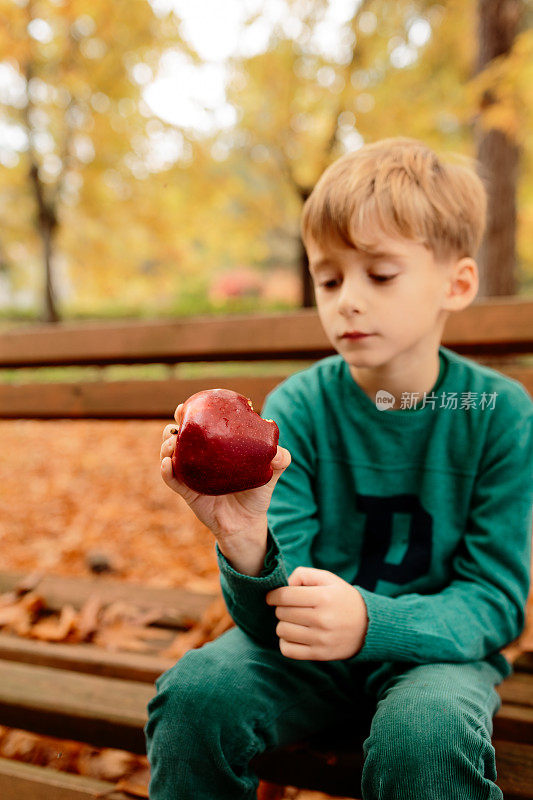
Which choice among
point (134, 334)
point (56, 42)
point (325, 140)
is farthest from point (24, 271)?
point (134, 334)

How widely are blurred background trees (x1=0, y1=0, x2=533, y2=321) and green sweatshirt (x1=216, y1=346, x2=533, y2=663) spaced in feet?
9.43

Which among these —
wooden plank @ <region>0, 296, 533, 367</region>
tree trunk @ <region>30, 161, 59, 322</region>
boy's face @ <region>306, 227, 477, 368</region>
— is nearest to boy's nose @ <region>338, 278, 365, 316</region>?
boy's face @ <region>306, 227, 477, 368</region>

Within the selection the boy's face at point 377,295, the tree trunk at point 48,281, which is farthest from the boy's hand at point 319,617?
the tree trunk at point 48,281

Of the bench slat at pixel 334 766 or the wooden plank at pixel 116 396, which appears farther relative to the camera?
the wooden plank at pixel 116 396

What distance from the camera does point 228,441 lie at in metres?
0.97

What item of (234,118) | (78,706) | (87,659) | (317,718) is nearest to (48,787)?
(78,706)

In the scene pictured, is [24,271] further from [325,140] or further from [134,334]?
[134,334]

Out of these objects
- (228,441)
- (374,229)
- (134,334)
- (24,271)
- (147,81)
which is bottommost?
(24,271)

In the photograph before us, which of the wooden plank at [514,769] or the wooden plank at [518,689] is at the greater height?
the wooden plank at [514,769]

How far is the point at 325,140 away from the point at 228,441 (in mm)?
6628

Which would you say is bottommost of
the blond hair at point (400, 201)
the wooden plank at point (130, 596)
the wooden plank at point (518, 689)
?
the wooden plank at point (130, 596)

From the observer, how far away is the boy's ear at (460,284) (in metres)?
1.35

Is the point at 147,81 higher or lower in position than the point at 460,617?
higher

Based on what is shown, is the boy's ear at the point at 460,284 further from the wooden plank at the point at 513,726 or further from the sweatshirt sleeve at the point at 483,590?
the wooden plank at the point at 513,726
